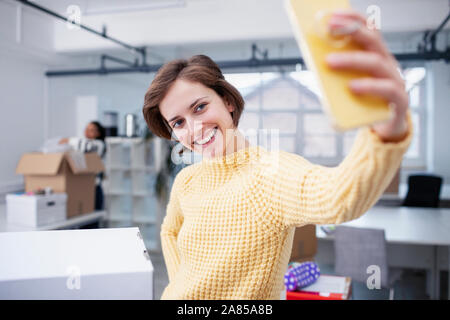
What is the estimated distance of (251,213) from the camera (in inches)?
24.7

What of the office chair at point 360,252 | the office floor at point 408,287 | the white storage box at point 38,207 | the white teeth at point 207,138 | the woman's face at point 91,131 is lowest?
the office floor at point 408,287

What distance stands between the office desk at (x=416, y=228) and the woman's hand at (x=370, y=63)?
2479mm

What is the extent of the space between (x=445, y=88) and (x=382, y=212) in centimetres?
386

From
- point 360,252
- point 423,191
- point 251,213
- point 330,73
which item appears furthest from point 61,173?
point 423,191

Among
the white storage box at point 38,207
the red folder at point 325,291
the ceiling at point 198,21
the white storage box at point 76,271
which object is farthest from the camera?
the ceiling at point 198,21

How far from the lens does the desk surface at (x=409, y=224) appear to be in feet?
9.14

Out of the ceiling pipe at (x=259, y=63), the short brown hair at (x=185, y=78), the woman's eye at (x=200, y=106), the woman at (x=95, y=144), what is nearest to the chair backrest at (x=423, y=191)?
the ceiling pipe at (x=259, y=63)

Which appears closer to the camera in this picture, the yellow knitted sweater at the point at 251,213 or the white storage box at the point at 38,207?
the yellow knitted sweater at the point at 251,213

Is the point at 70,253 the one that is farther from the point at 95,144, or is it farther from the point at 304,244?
the point at 95,144

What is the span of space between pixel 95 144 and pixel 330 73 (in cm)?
444

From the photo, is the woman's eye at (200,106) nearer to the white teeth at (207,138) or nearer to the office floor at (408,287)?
the white teeth at (207,138)

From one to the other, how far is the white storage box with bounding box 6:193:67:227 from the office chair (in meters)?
2.16

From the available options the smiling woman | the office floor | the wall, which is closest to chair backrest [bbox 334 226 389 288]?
the office floor

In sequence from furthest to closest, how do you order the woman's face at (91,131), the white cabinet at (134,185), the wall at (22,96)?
the white cabinet at (134,185) < the woman's face at (91,131) < the wall at (22,96)
